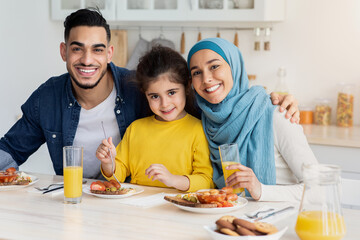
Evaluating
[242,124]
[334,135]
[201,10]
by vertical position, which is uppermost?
[201,10]

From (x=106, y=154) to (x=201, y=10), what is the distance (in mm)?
1828

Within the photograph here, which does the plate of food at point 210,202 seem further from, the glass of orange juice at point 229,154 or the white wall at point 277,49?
the white wall at point 277,49

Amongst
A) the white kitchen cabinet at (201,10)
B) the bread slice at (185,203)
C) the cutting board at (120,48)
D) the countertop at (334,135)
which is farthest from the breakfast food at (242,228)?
the cutting board at (120,48)

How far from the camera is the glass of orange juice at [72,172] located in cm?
157

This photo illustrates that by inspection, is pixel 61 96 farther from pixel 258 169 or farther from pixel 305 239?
pixel 305 239

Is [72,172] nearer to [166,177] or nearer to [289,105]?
[166,177]

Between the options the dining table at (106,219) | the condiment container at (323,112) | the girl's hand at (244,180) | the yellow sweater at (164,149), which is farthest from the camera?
the condiment container at (323,112)

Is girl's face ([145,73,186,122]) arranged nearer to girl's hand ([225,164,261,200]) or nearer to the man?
the man

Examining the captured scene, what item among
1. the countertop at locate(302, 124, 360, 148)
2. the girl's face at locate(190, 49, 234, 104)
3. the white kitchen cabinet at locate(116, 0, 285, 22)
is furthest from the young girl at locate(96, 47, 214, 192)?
the white kitchen cabinet at locate(116, 0, 285, 22)

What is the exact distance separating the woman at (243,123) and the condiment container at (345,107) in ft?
5.11

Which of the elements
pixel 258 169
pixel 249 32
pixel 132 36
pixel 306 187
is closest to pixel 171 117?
pixel 258 169

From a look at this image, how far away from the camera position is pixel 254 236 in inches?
45.3

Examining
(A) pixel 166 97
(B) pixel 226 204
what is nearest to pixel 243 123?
(A) pixel 166 97

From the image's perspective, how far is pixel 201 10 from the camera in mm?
3361
